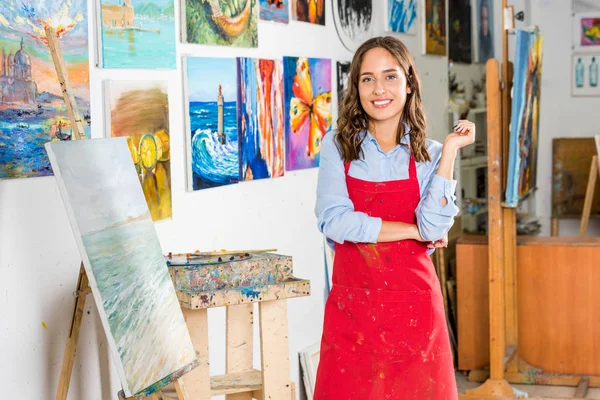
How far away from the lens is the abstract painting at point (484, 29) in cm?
708

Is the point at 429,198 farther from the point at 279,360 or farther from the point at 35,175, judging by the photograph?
the point at 35,175

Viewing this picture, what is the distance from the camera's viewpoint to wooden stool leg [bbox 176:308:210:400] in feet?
9.13

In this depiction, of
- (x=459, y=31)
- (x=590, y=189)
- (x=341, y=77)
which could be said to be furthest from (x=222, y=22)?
(x=590, y=189)

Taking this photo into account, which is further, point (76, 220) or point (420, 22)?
point (420, 22)

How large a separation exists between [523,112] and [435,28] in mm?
1455

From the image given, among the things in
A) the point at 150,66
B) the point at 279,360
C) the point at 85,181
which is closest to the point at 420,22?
the point at 150,66

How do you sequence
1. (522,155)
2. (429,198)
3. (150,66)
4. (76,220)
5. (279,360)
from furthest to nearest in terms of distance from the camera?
(522,155), (150,66), (279,360), (429,198), (76,220)

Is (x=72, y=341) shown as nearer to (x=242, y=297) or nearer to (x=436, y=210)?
(x=242, y=297)

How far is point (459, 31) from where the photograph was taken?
259 inches

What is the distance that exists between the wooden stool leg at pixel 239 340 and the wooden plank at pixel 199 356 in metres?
0.45

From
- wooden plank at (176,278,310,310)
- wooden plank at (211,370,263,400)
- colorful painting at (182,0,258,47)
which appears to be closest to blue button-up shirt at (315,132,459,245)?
wooden plank at (176,278,310,310)

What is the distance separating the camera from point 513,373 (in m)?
5.17

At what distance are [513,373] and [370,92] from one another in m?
2.97

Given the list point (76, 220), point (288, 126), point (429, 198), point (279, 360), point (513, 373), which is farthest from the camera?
point (513, 373)
